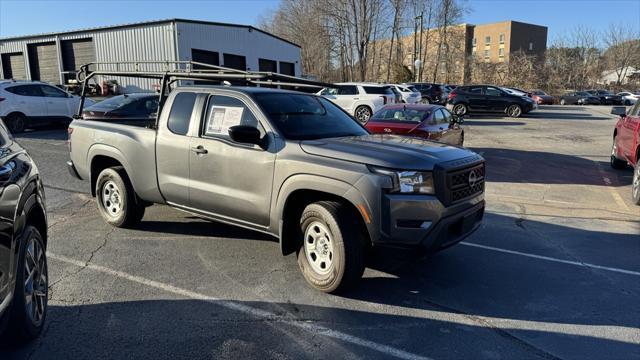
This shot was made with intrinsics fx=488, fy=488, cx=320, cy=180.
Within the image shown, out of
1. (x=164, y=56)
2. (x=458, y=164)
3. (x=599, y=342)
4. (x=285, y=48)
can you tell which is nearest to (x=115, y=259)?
(x=458, y=164)

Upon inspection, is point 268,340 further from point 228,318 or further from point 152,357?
point 152,357

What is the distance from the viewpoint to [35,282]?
345 centimetres

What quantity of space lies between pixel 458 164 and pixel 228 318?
2409 mm

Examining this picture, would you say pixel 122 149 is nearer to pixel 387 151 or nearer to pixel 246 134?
pixel 246 134

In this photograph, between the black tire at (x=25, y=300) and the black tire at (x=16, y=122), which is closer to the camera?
the black tire at (x=25, y=300)

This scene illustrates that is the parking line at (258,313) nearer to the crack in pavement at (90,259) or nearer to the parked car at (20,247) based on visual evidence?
the crack in pavement at (90,259)

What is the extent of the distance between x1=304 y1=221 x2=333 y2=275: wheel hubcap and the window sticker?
1.44 metres

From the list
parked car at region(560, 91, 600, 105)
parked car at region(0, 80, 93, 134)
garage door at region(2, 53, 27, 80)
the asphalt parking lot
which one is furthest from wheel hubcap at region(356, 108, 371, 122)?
parked car at region(560, 91, 600, 105)

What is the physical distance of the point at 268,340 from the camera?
11.8 ft

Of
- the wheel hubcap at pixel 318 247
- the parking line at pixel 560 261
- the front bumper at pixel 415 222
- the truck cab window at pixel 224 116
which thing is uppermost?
the truck cab window at pixel 224 116

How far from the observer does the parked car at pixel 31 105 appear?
51.1 feet

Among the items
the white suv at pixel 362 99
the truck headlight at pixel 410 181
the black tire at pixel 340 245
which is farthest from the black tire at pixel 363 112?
the truck headlight at pixel 410 181

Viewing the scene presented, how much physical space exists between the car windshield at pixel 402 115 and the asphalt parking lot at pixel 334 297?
144 inches

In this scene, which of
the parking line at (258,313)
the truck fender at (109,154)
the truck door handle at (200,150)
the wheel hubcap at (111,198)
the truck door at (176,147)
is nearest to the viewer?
the parking line at (258,313)
